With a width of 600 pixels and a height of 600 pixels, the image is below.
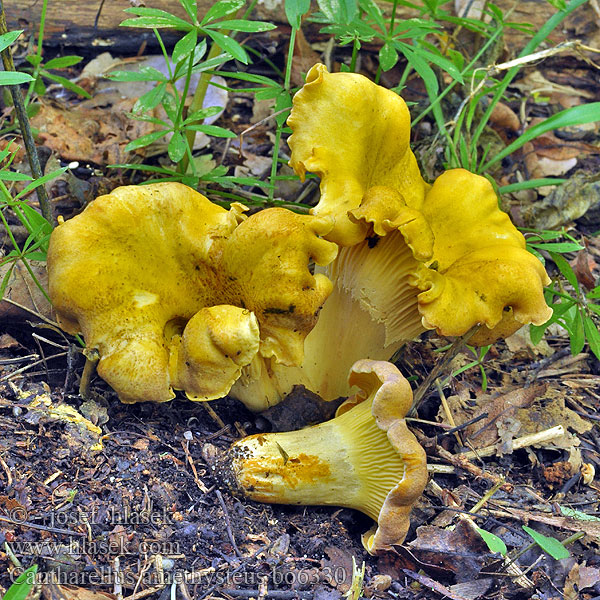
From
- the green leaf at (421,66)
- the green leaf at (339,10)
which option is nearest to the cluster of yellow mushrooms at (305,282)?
the green leaf at (339,10)

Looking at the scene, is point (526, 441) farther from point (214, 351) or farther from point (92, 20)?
point (92, 20)

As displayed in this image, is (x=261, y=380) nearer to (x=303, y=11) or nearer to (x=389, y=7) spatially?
(x=303, y=11)

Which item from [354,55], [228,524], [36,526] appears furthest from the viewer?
[354,55]

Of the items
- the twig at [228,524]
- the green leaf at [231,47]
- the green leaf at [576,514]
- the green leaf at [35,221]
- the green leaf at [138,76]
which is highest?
the green leaf at [231,47]

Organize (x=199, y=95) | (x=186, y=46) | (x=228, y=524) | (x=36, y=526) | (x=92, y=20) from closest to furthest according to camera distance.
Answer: (x=36, y=526), (x=228, y=524), (x=186, y=46), (x=199, y=95), (x=92, y=20)

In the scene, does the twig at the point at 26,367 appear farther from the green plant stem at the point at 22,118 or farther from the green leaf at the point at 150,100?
the green leaf at the point at 150,100

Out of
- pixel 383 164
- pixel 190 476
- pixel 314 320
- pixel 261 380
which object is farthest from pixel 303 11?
pixel 190 476

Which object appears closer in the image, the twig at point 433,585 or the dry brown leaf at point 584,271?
the twig at point 433,585

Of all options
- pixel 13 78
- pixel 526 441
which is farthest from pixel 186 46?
pixel 526 441

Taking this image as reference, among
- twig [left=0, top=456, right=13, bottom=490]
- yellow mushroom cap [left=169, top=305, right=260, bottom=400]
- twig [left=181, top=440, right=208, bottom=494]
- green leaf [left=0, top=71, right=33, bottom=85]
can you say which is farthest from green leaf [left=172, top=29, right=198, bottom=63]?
twig [left=0, top=456, right=13, bottom=490]
